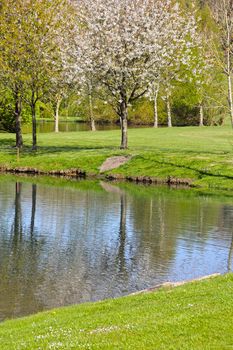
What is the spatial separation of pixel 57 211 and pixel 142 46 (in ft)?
74.6

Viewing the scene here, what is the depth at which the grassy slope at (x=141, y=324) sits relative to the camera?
40.0 feet

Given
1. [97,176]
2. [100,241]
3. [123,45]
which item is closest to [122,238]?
[100,241]

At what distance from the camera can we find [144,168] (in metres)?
53.2

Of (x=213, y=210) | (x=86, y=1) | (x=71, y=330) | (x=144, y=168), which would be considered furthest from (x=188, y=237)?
(x=86, y=1)

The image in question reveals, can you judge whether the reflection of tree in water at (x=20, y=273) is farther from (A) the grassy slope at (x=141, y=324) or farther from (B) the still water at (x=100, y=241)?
(A) the grassy slope at (x=141, y=324)

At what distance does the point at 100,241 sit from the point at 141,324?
1689 cm

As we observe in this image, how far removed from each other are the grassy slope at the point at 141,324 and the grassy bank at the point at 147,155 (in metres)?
31.6

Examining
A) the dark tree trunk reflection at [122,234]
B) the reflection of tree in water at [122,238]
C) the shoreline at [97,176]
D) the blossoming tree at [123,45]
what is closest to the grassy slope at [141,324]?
the reflection of tree in water at [122,238]

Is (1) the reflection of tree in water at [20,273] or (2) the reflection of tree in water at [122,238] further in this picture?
(2) the reflection of tree in water at [122,238]

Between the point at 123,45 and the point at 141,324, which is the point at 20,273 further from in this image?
the point at 123,45

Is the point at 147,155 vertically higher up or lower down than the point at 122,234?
higher up

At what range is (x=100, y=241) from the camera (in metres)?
30.2

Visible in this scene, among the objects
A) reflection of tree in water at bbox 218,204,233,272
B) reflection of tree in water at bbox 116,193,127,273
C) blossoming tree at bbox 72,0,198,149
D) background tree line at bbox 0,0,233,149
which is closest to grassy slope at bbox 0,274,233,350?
reflection of tree in water at bbox 116,193,127,273

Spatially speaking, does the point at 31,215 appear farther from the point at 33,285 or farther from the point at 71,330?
the point at 71,330
